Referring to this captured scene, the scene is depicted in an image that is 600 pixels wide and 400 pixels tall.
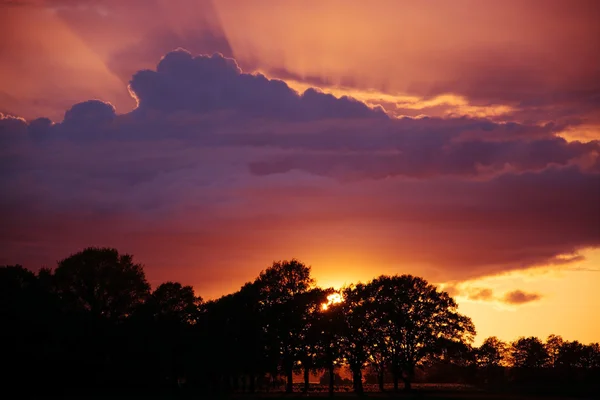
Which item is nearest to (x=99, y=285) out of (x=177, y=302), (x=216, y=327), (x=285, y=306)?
(x=177, y=302)

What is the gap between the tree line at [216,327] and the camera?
441 ft

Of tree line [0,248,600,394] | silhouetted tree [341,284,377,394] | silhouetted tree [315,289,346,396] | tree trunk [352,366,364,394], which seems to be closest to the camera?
tree line [0,248,600,394]

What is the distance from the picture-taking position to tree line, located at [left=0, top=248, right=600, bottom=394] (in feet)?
441

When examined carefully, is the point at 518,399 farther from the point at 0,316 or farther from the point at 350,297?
the point at 0,316


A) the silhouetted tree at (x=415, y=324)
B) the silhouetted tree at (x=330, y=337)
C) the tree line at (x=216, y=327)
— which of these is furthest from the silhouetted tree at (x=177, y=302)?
the silhouetted tree at (x=415, y=324)

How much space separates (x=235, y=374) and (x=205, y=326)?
39.2ft

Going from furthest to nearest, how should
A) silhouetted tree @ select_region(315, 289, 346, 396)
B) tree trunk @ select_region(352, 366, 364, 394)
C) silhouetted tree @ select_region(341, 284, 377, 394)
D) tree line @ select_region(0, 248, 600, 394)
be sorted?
silhouetted tree @ select_region(341, 284, 377, 394)
silhouetted tree @ select_region(315, 289, 346, 396)
tree trunk @ select_region(352, 366, 364, 394)
tree line @ select_region(0, 248, 600, 394)

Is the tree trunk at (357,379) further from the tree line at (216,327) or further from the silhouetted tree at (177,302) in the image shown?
the silhouetted tree at (177,302)

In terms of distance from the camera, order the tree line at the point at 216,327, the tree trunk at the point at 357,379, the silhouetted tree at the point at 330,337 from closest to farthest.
Answer: the tree line at the point at 216,327 < the tree trunk at the point at 357,379 < the silhouetted tree at the point at 330,337

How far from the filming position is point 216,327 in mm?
149500

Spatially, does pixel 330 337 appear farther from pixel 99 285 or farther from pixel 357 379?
pixel 99 285

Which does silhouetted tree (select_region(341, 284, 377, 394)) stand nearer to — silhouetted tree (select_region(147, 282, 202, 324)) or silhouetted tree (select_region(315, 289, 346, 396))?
silhouetted tree (select_region(315, 289, 346, 396))

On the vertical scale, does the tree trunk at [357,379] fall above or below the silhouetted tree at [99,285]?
below

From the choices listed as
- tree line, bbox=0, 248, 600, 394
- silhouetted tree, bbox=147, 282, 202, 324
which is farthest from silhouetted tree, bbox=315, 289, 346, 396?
silhouetted tree, bbox=147, 282, 202, 324
